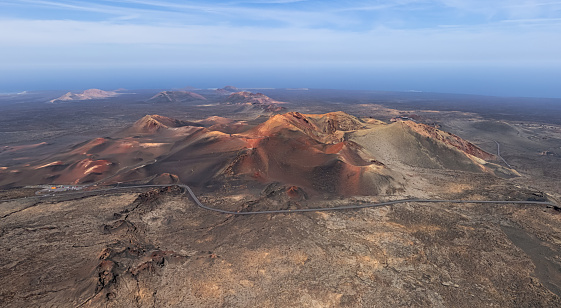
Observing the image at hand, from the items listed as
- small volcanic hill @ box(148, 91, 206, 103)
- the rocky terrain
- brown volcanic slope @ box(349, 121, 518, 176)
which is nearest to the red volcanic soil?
the rocky terrain

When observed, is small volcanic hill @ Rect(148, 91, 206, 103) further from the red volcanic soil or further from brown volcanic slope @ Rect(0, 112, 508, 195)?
the red volcanic soil

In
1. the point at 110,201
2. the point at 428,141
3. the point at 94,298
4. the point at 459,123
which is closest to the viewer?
the point at 94,298

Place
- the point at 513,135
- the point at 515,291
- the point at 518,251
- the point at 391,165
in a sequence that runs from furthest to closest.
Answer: the point at 513,135
the point at 391,165
the point at 518,251
the point at 515,291

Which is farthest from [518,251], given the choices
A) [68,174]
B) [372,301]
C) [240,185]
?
[68,174]

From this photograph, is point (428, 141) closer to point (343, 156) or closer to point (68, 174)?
point (343, 156)

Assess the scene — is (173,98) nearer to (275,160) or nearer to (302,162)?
(275,160)

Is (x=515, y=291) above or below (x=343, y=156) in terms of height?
below

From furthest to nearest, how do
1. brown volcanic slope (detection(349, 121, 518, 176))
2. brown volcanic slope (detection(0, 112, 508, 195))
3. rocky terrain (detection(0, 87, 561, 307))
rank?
1. brown volcanic slope (detection(349, 121, 518, 176))
2. brown volcanic slope (detection(0, 112, 508, 195))
3. rocky terrain (detection(0, 87, 561, 307))

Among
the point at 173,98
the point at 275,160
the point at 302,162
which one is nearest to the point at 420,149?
the point at 302,162
